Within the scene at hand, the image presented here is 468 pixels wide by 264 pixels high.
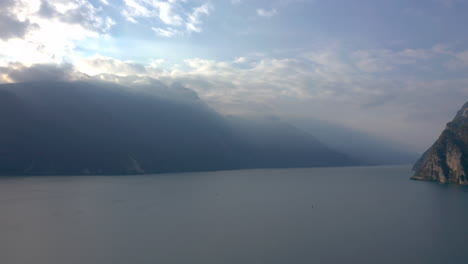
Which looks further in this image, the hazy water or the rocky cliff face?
the rocky cliff face

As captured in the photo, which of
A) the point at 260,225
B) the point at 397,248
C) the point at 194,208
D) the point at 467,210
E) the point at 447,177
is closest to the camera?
the point at 397,248

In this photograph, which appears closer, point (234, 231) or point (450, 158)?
point (234, 231)

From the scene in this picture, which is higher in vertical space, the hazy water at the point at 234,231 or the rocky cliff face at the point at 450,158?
the rocky cliff face at the point at 450,158

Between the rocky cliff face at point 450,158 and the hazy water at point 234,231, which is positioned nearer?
the hazy water at point 234,231

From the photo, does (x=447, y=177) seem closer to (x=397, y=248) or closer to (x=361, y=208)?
(x=361, y=208)

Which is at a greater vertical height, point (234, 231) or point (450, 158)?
point (450, 158)

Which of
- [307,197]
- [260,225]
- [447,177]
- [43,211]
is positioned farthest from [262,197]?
[447,177]

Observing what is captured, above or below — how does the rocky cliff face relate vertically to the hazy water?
above

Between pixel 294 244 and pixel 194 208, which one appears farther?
pixel 194 208
